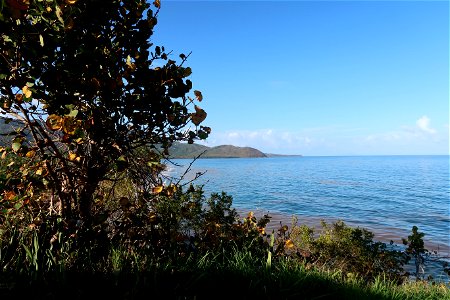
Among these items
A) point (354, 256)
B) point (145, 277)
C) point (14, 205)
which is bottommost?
point (354, 256)

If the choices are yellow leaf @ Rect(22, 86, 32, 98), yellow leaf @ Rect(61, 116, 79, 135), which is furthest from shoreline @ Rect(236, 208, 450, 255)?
yellow leaf @ Rect(22, 86, 32, 98)

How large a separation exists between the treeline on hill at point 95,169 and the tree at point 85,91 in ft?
0.05

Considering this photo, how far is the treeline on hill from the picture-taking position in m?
3.23

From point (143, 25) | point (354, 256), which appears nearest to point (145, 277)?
point (143, 25)

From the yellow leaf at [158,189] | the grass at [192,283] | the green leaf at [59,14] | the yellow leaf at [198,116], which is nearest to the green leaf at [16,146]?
the grass at [192,283]

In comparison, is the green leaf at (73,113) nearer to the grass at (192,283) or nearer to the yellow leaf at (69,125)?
the yellow leaf at (69,125)

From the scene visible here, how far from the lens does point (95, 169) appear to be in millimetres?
4191

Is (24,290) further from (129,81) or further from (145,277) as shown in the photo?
(129,81)

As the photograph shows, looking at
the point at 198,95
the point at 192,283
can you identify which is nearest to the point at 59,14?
the point at 198,95

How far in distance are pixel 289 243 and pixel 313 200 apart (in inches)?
1355

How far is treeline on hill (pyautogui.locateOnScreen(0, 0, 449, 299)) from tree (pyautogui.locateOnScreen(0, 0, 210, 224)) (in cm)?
1

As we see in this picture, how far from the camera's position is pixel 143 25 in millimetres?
4227

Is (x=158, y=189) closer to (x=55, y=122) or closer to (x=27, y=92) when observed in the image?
(x=55, y=122)

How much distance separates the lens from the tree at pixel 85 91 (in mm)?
3162
